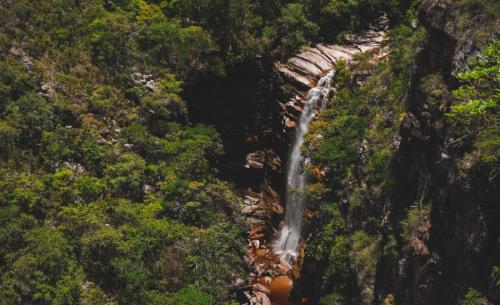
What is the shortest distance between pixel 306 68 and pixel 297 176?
9964 mm

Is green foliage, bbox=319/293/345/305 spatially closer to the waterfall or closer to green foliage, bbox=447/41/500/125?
the waterfall

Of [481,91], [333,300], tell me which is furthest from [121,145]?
[481,91]

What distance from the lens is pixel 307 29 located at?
54969 millimetres

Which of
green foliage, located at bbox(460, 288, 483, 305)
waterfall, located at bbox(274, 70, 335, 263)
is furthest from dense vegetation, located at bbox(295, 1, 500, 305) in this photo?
waterfall, located at bbox(274, 70, 335, 263)

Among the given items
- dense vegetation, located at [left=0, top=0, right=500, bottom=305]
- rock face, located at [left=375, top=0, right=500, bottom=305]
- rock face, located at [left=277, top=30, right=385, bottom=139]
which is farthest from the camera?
rock face, located at [left=277, top=30, right=385, bottom=139]

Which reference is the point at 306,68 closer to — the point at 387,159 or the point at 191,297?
the point at 387,159

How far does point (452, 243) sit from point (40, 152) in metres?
28.8

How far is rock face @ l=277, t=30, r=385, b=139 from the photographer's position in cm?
5081

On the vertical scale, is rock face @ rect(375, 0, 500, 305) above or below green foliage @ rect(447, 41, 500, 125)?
below

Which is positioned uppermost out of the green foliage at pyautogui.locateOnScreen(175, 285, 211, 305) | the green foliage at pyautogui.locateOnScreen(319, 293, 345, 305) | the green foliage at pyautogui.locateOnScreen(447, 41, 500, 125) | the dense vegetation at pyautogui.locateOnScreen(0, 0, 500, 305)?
the green foliage at pyautogui.locateOnScreen(447, 41, 500, 125)

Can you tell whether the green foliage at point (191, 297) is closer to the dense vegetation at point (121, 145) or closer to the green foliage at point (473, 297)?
the dense vegetation at point (121, 145)

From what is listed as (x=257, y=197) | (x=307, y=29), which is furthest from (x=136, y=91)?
(x=307, y=29)

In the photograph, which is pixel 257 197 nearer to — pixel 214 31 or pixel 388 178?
pixel 214 31

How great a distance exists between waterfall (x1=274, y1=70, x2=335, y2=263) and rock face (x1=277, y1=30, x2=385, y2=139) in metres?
0.67
